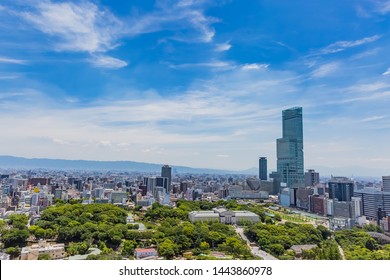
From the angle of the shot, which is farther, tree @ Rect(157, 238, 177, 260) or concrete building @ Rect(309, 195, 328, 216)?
concrete building @ Rect(309, 195, 328, 216)

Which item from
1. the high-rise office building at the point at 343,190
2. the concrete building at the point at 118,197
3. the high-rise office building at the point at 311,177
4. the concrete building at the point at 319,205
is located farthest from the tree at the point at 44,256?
→ the high-rise office building at the point at 311,177

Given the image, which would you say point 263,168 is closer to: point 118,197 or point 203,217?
point 118,197

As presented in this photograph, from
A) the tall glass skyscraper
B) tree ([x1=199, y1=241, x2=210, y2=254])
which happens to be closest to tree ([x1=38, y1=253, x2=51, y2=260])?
tree ([x1=199, y1=241, x2=210, y2=254])

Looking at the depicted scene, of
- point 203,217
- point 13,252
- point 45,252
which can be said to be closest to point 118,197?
point 203,217

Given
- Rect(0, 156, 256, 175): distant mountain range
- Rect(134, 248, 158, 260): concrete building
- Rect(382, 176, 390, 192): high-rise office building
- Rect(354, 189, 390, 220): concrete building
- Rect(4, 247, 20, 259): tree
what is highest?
Rect(0, 156, 256, 175): distant mountain range

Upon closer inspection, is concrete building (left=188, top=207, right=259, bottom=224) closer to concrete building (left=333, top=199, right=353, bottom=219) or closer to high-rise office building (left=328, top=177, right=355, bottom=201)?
concrete building (left=333, top=199, right=353, bottom=219)

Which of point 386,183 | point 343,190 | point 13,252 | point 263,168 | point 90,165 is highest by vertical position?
point 263,168

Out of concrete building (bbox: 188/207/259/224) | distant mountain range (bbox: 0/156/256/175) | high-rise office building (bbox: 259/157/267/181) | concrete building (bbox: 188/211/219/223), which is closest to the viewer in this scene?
concrete building (bbox: 188/211/219/223)

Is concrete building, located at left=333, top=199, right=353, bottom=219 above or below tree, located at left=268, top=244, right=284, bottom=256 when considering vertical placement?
above
